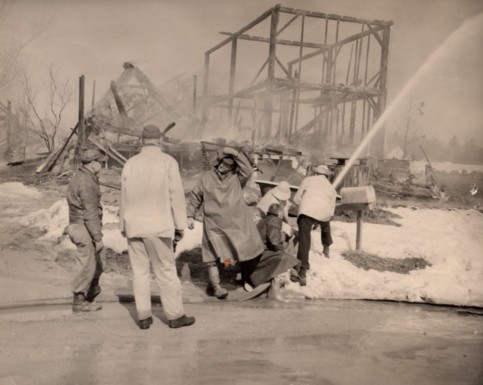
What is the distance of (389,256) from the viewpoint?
750 centimetres

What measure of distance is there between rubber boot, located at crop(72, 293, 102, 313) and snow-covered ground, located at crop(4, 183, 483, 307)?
2147 mm

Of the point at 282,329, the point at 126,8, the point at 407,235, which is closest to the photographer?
the point at 282,329

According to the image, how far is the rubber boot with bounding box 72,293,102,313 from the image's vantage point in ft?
14.3

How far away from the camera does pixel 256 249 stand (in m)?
5.20

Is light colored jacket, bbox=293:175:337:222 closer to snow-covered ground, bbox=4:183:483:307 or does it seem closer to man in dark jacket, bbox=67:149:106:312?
snow-covered ground, bbox=4:183:483:307

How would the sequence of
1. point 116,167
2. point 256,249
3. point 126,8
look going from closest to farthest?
point 256,249
point 126,8
point 116,167

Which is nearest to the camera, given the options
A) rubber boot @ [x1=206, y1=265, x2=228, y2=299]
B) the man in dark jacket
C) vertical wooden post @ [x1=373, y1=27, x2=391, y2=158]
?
the man in dark jacket

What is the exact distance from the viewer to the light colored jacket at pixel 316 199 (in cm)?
612

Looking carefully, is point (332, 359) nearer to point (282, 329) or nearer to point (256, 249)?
point (282, 329)

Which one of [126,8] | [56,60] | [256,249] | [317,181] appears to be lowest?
[256,249]

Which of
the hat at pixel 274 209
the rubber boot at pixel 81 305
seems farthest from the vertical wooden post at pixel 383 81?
the rubber boot at pixel 81 305

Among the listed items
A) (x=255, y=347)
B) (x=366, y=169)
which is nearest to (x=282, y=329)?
(x=255, y=347)

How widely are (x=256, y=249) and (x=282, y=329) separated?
116 cm

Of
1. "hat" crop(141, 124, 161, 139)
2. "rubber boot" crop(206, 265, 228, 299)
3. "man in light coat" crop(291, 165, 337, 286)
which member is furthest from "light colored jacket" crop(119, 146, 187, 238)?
"man in light coat" crop(291, 165, 337, 286)
